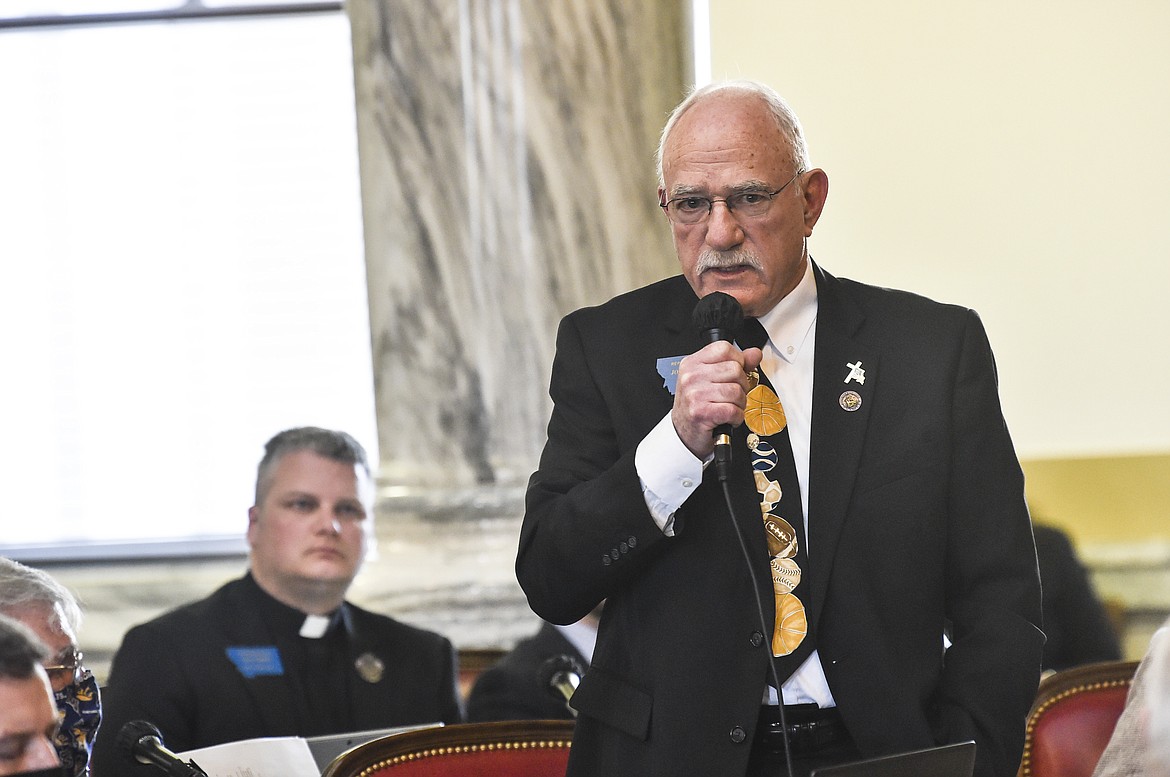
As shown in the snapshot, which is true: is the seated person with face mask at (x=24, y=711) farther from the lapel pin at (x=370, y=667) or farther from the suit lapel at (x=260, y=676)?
the lapel pin at (x=370, y=667)

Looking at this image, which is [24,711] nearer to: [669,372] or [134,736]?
[134,736]

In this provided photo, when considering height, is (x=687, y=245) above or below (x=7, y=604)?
above

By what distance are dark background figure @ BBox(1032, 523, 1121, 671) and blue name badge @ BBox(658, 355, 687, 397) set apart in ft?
8.94

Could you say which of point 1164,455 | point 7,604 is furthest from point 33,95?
point 1164,455

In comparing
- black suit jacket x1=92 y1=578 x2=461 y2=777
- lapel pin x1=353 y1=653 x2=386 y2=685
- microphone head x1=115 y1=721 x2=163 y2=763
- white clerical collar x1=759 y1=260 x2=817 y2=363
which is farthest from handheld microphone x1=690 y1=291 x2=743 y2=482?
lapel pin x1=353 y1=653 x2=386 y2=685

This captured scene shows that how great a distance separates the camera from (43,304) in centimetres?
570

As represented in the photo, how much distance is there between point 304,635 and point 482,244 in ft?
3.85

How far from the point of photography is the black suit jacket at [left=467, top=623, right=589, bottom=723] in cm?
329

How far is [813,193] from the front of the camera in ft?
6.63

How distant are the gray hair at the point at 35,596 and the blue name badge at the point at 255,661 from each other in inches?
47.5

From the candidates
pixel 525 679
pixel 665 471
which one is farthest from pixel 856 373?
pixel 525 679

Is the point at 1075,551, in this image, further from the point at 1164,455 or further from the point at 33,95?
the point at 33,95

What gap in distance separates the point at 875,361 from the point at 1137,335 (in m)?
3.10

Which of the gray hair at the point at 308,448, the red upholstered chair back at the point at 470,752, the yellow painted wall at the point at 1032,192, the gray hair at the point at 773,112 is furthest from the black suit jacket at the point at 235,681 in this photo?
the yellow painted wall at the point at 1032,192
